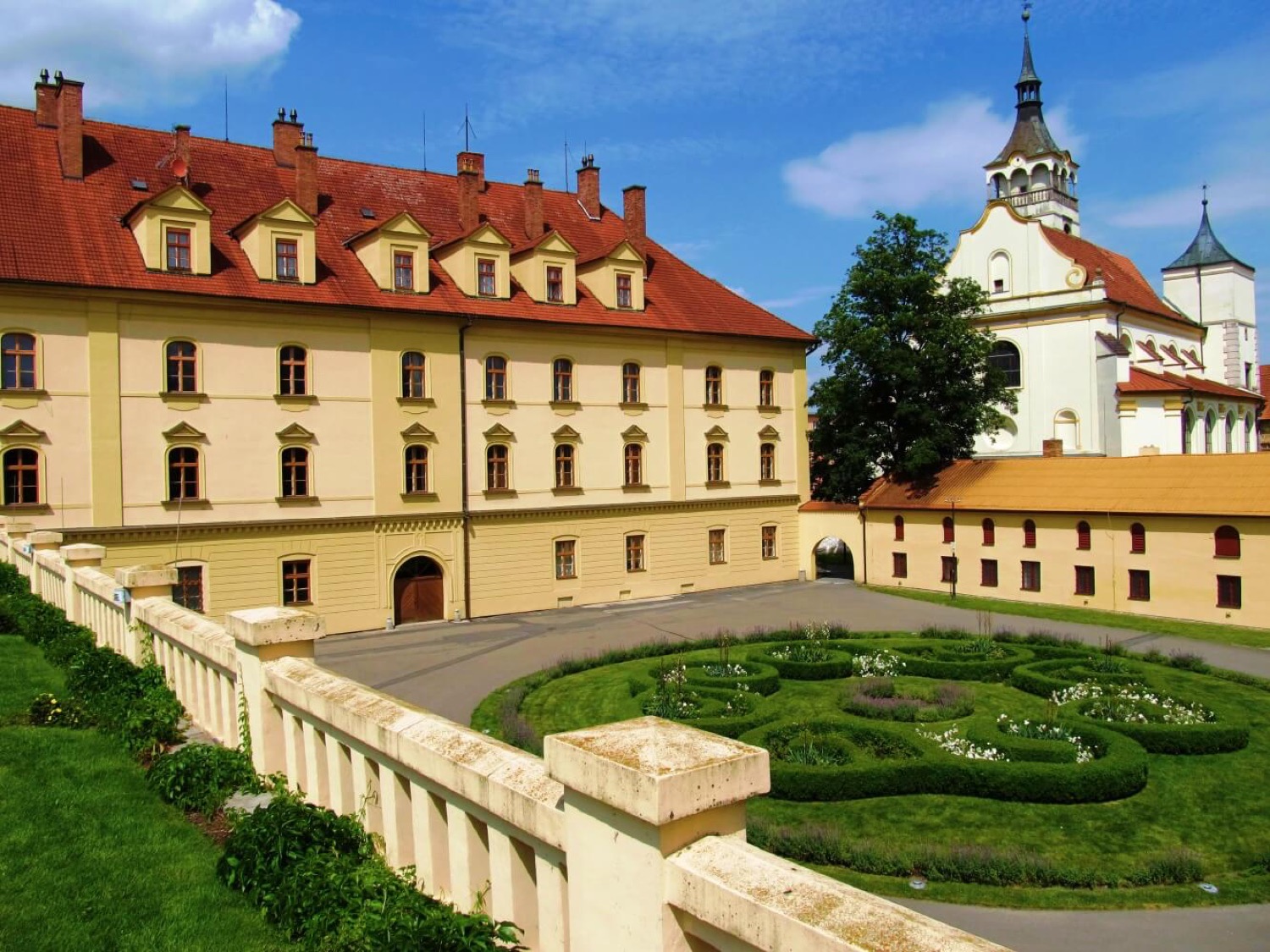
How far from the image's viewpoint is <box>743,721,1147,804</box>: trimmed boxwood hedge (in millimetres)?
13750

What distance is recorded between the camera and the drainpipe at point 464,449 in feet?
100

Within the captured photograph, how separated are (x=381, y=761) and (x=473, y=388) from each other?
87.0 feet

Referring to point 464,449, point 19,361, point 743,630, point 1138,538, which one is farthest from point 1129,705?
point 19,361

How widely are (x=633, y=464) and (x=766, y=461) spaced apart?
6.50 metres

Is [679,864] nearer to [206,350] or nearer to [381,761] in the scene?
[381,761]

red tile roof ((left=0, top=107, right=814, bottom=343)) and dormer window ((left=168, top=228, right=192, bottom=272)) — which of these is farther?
dormer window ((left=168, top=228, right=192, bottom=272))

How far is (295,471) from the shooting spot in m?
27.7

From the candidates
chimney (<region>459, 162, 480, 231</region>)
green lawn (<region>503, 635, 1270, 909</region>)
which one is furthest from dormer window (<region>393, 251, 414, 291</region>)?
green lawn (<region>503, 635, 1270, 909</region>)

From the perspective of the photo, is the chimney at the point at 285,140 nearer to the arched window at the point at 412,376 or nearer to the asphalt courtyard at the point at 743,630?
the arched window at the point at 412,376

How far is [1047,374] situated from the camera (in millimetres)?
50312

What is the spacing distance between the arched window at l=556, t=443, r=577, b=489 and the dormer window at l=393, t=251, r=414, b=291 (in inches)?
285

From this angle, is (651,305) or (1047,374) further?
(1047,374)

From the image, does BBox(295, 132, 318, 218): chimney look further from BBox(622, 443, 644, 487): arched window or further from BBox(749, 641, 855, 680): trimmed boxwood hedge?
BBox(749, 641, 855, 680): trimmed boxwood hedge

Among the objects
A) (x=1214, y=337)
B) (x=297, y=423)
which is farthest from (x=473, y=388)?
(x=1214, y=337)
